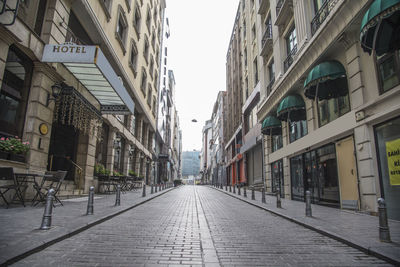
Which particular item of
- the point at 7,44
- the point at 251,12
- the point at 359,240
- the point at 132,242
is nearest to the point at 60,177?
the point at 7,44

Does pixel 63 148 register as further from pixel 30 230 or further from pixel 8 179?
pixel 30 230

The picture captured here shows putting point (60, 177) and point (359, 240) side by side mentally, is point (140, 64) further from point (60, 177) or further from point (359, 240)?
point (359, 240)

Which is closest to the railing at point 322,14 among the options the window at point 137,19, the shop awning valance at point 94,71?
the shop awning valance at point 94,71

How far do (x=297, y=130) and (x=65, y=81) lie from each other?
40.5 ft

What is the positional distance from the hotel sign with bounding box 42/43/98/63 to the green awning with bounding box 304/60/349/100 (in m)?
8.37

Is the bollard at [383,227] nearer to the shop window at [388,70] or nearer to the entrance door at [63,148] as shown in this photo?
the shop window at [388,70]

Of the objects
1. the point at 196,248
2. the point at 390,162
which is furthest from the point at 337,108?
the point at 196,248

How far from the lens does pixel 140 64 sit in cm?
2448

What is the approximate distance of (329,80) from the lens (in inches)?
413

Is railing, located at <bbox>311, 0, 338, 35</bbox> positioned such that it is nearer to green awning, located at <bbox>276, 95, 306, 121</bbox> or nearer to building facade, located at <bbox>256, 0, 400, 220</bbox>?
building facade, located at <bbox>256, 0, 400, 220</bbox>

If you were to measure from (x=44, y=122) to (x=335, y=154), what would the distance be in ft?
38.2

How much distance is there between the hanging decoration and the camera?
1052 cm

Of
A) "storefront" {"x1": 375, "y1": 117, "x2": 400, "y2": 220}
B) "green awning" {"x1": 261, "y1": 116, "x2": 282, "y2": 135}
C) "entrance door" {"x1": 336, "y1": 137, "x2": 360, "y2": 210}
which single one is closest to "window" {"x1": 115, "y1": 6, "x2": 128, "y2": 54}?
"green awning" {"x1": 261, "y1": 116, "x2": 282, "y2": 135}

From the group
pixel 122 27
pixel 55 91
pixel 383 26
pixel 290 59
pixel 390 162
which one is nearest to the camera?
pixel 383 26
